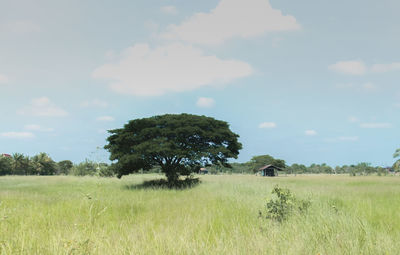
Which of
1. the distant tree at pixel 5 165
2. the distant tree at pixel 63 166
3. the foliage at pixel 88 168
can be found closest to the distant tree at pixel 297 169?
the distant tree at pixel 63 166

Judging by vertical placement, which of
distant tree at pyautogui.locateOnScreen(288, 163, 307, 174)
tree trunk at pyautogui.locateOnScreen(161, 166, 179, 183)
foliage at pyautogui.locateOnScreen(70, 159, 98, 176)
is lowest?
distant tree at pyautogui.locateOnScreen(288, 163, 307, 174)

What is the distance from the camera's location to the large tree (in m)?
20.7

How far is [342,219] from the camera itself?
544 cm

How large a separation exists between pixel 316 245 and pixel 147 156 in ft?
60.7

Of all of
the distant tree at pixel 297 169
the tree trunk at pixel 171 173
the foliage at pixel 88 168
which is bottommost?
the distant tree at pixel 297 169

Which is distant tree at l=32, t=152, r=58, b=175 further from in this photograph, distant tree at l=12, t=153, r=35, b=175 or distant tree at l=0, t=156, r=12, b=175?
distant tree at l=0, t=156, r=12, b=175

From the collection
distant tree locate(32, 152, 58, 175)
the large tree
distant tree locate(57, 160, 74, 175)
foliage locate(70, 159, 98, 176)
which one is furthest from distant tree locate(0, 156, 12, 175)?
foliage locate(70, 159, 98, 176)

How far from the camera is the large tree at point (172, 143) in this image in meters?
20.7

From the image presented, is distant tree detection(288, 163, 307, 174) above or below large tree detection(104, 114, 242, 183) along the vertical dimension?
below

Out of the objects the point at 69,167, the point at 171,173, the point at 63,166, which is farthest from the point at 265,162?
the point at 171,173

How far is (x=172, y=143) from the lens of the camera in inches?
817

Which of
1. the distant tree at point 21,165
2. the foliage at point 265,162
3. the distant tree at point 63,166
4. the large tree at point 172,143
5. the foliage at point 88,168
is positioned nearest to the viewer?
the foliage at point 88,168

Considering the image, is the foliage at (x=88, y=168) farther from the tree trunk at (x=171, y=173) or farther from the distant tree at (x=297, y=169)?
the distant tree at (x=297, y=169)

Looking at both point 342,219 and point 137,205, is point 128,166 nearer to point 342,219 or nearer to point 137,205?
point 137,205
